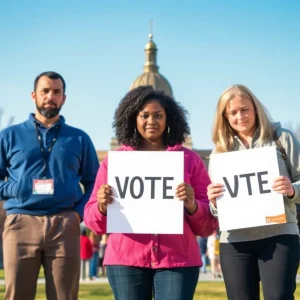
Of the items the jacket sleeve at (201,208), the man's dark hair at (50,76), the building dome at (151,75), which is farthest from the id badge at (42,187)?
the building dome at (151,75)

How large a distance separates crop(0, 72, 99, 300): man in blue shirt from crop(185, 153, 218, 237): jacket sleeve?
107 cm

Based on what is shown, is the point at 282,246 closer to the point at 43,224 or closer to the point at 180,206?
the point at 180,206

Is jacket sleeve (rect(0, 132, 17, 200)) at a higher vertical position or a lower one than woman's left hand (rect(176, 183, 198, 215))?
higher

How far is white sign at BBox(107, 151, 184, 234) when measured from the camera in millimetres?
4367

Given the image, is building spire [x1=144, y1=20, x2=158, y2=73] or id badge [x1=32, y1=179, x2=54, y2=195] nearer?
id badge [x1=32, y1=179, x2=54, y2=195]

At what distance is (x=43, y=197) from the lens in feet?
16.7

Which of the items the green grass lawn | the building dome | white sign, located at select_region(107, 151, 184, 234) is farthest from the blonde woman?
the building dome

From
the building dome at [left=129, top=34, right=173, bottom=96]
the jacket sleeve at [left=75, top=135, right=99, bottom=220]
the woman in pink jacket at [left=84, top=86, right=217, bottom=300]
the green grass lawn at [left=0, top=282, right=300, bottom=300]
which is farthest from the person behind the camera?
the building dome at [left=129, top=34, right=173, bottom=96]

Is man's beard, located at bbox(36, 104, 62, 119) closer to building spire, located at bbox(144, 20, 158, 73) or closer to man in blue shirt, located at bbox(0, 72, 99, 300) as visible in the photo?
man in blue shirt, located at bbox(0, 72, 99, 300)

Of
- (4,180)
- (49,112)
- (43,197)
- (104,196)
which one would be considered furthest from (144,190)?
(4,180)

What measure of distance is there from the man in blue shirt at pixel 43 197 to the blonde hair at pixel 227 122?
3.79ft

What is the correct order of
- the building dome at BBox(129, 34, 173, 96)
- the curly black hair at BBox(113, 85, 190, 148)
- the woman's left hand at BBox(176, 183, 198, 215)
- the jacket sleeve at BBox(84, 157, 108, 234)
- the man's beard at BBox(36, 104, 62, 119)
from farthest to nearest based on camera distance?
1. the building dome at BBox(129, 34, 173, 96)
2. the man's beard at BBox(36, 104, 62, 119)
3. the curly black hair at BBox(113, 85, 190, 148)
4. the jacket sleeve at BBox(84, 157, 108, 234)
5. the woman's left hand at BBox(176, 183, 198, 215)

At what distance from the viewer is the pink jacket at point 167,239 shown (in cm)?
422

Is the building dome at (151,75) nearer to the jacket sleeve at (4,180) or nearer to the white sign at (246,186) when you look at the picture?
the jacket sleeve at (4,180)
